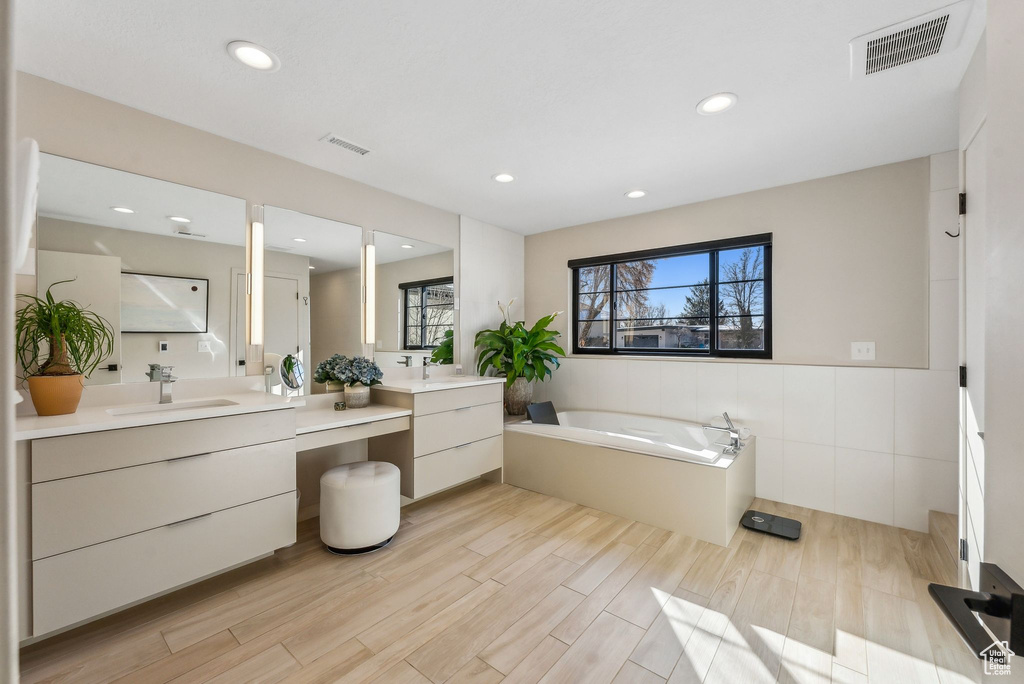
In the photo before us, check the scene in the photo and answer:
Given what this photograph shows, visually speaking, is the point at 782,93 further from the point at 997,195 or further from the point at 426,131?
the point at 997,195

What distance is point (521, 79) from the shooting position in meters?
1.91

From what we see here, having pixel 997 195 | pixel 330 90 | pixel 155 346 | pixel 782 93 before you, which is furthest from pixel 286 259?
pixel 997 195

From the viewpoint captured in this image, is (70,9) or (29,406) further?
(29,406)

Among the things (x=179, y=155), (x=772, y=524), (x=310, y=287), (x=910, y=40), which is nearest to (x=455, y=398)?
(x=310, y=287)

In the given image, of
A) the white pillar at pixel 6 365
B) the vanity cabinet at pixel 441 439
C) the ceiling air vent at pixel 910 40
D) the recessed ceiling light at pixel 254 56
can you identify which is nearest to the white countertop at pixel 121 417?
the vanity cabinet at pixel 441 439

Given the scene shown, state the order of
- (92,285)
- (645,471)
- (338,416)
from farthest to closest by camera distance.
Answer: (645,471), (338,416), (92,285)

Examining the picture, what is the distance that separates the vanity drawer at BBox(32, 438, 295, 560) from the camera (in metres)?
1.57

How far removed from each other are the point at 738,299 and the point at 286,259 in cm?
331

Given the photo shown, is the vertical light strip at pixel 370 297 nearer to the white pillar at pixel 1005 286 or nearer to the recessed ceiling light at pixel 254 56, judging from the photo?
the recessed ceiling light at pixel 254 56

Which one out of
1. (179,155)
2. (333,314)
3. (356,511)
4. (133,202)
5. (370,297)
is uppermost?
Result: (179,155)

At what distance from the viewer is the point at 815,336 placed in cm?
304

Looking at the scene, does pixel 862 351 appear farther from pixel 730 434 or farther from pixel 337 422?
pixel 337 422

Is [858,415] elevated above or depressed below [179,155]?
below

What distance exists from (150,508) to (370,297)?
1.83 m
